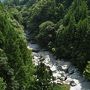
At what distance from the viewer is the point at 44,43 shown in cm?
7875

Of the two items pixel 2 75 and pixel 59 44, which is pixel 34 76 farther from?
pixel 59 44

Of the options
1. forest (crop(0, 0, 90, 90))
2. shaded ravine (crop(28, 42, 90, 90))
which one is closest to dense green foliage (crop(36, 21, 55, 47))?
forest (crop(0, 0, 90, 90))

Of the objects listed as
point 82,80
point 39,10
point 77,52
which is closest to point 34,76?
point 82,80

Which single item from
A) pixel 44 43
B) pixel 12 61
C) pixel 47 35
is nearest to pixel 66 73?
pixel 47 35

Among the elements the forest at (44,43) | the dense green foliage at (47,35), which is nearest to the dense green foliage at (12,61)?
the forest at (44,43)

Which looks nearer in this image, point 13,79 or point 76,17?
point 13,79

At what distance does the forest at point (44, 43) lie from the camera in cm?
4328

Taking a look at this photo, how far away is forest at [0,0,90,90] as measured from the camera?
1704 inches

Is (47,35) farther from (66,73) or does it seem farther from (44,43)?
(66,73)

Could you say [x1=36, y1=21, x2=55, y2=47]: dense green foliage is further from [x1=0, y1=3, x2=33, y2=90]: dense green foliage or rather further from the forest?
[x1=0, y1=3, x2=33, y2=90]: dense green foliage

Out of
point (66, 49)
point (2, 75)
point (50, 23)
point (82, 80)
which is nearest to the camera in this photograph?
point (2, 75)

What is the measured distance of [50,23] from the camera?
79.9 metres

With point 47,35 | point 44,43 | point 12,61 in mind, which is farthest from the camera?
point 44,43

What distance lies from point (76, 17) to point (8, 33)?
104 ft
